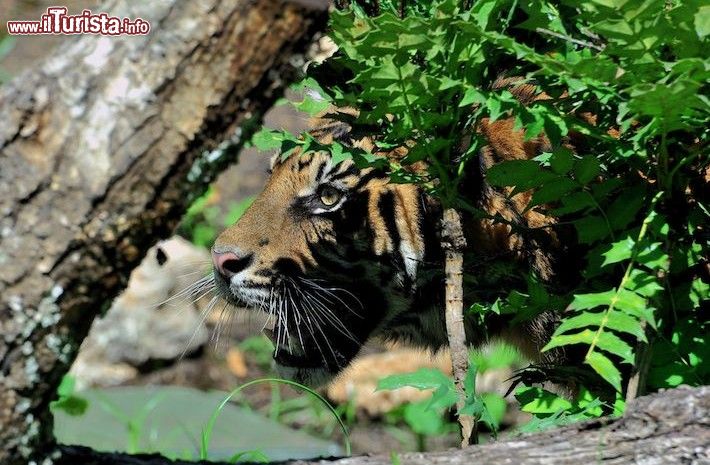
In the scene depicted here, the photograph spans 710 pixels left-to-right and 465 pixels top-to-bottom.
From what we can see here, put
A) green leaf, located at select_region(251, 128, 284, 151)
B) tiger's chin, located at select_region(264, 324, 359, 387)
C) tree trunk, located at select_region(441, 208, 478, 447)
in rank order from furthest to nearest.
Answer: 1. tiger's chin, located at select_region(264, 324, 359, 387)
2. green leaf, located at select_region(251, 128, 284, 151)
3. tree trunk, located at select_region(441, 208, 478, 447)

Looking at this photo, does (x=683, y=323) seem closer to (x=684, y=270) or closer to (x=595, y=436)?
(x=684, y=270)

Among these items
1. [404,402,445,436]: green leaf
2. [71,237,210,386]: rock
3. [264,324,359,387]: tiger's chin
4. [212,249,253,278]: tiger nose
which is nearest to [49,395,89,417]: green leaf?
[212,249,253,278]: tiger nose

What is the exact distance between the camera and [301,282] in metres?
2.86

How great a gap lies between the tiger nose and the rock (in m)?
2.73

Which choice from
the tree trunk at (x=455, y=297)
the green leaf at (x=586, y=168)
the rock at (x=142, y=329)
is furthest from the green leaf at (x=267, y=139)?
the rock at (x=142, y=329)

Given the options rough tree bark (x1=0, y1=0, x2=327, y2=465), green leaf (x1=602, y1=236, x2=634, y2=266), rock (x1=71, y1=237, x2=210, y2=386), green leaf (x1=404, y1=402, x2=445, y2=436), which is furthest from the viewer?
rock (x1=71, y1=237, x2=210, y2=386)

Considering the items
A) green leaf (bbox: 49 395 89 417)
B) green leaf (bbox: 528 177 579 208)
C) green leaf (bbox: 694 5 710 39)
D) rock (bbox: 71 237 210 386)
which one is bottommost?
rock (bbox: 71 237 210 386)

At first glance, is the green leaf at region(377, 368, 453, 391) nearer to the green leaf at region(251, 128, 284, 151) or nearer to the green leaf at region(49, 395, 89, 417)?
the green leaf at region(251, 128, 284, 151)

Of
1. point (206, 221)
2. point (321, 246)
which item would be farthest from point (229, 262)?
point (206, 221)

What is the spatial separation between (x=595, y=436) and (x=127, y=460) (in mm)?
731

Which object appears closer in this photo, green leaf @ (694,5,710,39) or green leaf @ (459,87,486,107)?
green leaf @ (694,5,710,39)

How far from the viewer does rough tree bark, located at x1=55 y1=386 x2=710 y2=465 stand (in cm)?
170

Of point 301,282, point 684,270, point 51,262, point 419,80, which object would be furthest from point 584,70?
point 301,282

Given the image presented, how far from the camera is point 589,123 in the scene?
2.01m
